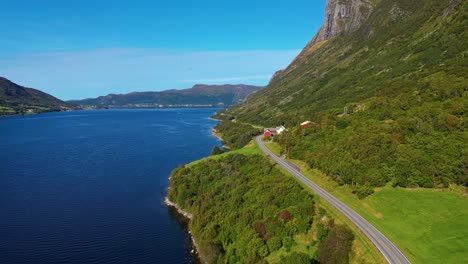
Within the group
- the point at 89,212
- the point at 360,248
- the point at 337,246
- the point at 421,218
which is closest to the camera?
the point at 360,248

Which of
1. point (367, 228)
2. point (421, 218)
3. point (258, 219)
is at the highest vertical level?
point (421, 218)

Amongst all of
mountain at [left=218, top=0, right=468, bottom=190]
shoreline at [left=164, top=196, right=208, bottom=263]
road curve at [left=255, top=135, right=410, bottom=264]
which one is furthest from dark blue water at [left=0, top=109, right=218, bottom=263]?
mountain at [left=218, top=0, right=468, bottom=190]

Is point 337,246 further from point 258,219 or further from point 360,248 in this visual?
point 258,219

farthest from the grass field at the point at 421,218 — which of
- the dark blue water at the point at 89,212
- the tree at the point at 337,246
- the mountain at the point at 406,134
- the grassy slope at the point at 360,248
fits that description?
the dark blue water at the point at 89,212

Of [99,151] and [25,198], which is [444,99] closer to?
[25,198]

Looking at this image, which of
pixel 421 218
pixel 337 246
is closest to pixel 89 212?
pixel 337 246

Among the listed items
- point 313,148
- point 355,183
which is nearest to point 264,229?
point 355,183
